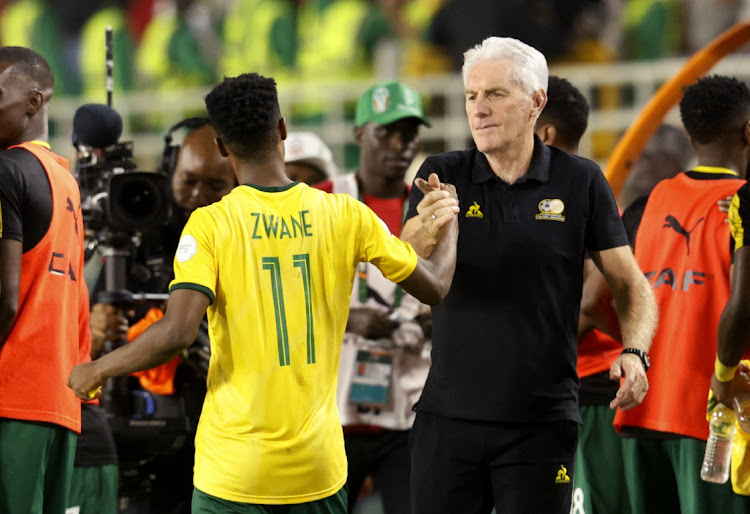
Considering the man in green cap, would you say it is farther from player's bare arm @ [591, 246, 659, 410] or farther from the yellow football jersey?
the yellow football jersey

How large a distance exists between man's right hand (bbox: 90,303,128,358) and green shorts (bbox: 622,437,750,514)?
2.01 m

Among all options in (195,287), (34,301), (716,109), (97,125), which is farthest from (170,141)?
(195,287)

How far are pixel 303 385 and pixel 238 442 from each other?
0.25m

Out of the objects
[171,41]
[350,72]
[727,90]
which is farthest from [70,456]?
[171,41]

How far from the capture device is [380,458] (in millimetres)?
6027

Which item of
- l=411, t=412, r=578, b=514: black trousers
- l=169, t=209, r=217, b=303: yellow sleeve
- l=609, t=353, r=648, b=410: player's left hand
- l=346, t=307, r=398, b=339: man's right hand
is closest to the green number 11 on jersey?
l=169, t=209, r=217, b=303: yellow sleeve

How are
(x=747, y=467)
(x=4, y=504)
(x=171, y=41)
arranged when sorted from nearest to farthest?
(x=4, y=504) < (x=747, y=467) < (x=171, y=41)

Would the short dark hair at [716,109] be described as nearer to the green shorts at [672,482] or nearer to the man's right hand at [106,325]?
the green shorts at [672,482]

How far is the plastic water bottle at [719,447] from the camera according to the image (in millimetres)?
5031

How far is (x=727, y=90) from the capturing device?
5363 millimetres

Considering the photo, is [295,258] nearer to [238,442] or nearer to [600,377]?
[238,442]

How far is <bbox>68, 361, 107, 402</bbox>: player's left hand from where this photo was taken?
4.04 meters

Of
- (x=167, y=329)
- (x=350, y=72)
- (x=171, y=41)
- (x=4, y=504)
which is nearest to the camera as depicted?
(x=167, y=329)

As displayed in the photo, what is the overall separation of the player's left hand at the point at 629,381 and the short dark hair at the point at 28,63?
213cm
